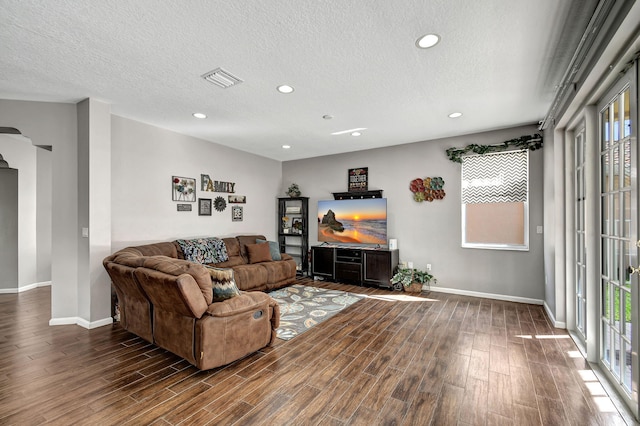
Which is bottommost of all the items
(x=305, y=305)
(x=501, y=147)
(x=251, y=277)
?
(x=305, y=305)

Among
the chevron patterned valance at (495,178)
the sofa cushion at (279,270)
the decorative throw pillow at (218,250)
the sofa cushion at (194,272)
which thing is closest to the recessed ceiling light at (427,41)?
the sofa cushion at (194,272)

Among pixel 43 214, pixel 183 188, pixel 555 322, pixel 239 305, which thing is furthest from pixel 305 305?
pixel 43 214

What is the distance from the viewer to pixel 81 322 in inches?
140

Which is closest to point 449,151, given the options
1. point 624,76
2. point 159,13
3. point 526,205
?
point 526,205

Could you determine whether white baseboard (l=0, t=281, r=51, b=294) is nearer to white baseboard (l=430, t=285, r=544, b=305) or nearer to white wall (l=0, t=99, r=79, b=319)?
white wall (l=0, t=99, r=79, b=319)

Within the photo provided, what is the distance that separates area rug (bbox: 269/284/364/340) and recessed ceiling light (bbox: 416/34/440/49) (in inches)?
123

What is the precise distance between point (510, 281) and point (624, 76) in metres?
3.40

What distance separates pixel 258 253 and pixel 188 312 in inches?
118

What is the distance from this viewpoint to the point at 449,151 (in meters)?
5.00

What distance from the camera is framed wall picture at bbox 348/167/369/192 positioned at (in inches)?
235

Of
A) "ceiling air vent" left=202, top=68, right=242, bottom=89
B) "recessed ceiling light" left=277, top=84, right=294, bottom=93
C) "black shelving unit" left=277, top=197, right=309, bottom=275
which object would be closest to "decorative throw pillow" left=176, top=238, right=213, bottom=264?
"black shelving unit" left=277, top=197, right=309, bottom=275

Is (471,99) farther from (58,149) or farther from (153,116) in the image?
(58,149)

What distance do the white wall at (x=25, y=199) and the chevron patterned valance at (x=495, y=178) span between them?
26.5 ft

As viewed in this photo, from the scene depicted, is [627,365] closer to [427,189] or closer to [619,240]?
[619,240]
